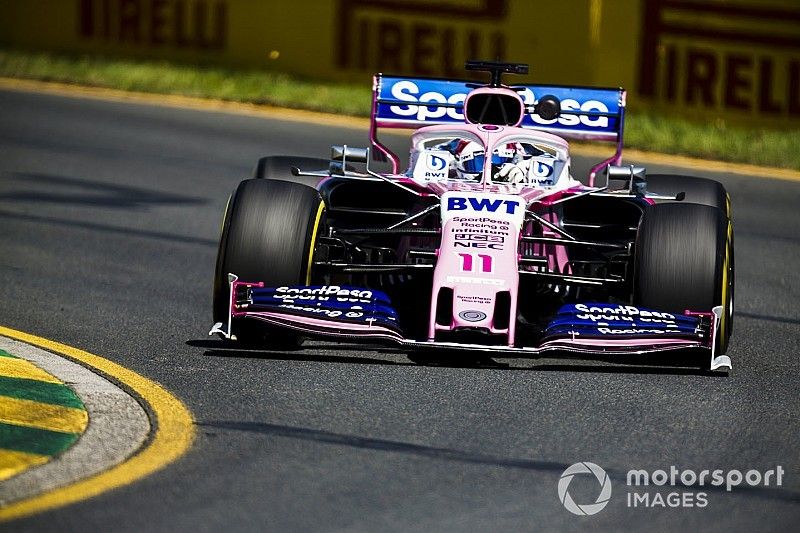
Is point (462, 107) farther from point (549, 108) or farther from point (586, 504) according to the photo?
point (586, 504)

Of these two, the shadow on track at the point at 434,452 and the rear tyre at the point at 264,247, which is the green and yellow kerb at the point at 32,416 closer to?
the shadow on track at the point at 434,452

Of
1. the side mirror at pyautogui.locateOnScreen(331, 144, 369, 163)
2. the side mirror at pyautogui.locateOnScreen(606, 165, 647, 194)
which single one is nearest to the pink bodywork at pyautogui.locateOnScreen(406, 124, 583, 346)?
the side mirror at pyautogui.locateOnScreen(606, 165, 647, 194)

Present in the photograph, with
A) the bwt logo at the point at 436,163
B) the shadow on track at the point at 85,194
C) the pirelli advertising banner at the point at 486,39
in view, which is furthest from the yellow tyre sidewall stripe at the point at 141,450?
the pirelli advertising banner at the point at 486,39

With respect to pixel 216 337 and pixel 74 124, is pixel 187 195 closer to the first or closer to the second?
pixel 74 124

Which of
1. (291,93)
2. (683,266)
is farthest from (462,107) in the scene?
(291,93)

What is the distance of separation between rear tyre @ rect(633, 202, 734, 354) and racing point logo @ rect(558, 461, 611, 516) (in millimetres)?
1985

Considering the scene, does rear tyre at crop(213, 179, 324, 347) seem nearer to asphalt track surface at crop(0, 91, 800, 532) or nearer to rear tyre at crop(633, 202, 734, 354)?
asphalt track surface at crop(0, 91, 800, 532)

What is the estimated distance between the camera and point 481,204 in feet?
27.3

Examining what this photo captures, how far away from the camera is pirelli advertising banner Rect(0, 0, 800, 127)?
17.7 metres

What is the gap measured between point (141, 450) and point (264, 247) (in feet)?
7.31

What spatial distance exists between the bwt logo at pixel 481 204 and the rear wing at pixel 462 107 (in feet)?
5.74

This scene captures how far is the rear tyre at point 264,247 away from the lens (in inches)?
323

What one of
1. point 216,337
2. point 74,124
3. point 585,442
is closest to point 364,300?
point 216,337

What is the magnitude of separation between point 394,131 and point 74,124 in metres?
3.68
